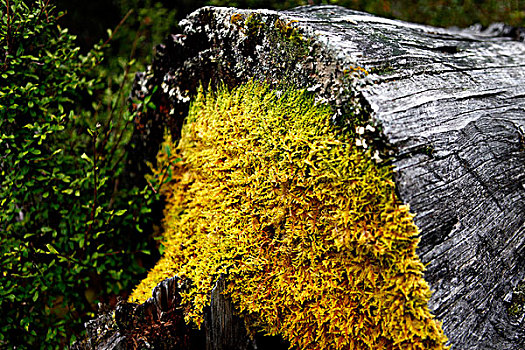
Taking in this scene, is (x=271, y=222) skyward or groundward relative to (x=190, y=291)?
skyward

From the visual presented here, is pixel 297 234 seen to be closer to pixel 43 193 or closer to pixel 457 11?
pixel 43 193

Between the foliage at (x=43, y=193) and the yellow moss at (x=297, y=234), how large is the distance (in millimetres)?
476

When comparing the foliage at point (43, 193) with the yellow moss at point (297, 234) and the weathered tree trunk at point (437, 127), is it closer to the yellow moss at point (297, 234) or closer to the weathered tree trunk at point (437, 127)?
the yellow moss at point (297, 234)

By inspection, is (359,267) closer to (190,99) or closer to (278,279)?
(278,279)

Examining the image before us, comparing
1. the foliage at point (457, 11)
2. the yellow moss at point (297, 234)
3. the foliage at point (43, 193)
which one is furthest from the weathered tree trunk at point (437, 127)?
the foliage at point (457, 11)

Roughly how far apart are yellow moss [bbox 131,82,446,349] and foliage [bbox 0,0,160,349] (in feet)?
1.56

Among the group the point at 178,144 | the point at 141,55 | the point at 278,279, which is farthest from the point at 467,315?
the point at 141,55

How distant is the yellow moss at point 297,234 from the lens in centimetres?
138

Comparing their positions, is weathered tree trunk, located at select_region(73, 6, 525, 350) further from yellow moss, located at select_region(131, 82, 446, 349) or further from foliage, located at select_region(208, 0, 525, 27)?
foliage, located at select_region(208, 0, 525, 27)

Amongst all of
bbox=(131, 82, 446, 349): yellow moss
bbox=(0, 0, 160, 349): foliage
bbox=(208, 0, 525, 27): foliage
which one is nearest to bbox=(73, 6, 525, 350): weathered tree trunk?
bbox=(131, 82, 446, 349): yellow moss

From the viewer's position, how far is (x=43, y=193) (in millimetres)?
2168

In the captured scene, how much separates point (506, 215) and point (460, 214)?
0.28m

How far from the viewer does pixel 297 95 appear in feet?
5.46

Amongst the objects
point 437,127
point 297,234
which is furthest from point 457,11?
point 297,234
